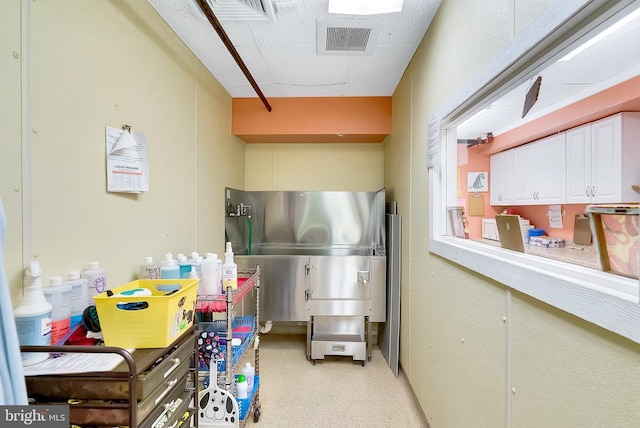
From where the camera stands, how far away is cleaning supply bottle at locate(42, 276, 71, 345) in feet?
2.79

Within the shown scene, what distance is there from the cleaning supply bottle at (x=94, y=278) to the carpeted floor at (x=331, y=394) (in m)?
1.34

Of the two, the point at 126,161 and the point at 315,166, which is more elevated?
the point at 315,166

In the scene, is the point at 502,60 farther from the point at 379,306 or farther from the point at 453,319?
the point at 379,306

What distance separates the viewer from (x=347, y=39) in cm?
180

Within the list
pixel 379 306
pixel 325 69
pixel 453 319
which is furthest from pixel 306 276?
pixel 325 69

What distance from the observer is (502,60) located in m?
0.96

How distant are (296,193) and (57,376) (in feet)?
7.91

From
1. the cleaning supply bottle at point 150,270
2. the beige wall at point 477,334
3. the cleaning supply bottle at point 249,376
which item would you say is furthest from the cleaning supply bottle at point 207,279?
the beige wall at point 477,334

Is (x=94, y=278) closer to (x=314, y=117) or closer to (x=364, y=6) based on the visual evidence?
(x=364, y=6)

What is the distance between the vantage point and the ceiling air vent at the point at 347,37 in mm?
1657

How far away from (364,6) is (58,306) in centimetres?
187

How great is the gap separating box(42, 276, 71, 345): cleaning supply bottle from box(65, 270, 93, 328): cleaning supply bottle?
0.05m

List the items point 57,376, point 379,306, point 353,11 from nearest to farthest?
point 57,376
point 353,11
point 379,306
